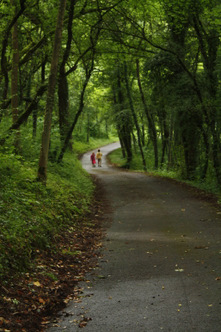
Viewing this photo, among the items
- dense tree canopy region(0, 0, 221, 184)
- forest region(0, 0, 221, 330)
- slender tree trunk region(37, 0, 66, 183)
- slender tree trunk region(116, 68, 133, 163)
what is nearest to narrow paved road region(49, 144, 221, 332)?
forest region(0, 0, 221, 330)

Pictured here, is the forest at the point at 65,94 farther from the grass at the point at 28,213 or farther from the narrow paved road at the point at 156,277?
the narrow paved road at the point at 156,277

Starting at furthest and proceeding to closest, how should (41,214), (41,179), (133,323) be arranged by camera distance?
(41,179) → (41,214) → (133,323)

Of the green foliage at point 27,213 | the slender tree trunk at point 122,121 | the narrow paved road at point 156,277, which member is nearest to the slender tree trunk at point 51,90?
the green foliage at point 27,213

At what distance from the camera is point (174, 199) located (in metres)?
15.3

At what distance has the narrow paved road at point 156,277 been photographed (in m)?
4.84

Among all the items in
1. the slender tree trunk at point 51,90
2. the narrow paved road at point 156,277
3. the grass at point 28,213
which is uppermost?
the slender tree trunk at point 51,90

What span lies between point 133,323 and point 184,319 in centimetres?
64

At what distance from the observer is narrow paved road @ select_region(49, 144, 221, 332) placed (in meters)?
4.84

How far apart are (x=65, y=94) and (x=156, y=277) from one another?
14.8m

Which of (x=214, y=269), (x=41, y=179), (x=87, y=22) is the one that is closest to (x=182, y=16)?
(x=87, y=22)

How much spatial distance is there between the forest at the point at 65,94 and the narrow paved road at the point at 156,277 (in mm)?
1424

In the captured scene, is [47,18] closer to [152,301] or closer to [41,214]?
[41,214]

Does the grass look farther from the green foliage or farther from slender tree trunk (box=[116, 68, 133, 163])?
slender tree trunk (box=[116, 68, 133, 163])

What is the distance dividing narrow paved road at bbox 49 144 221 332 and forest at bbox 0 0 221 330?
1424mm
